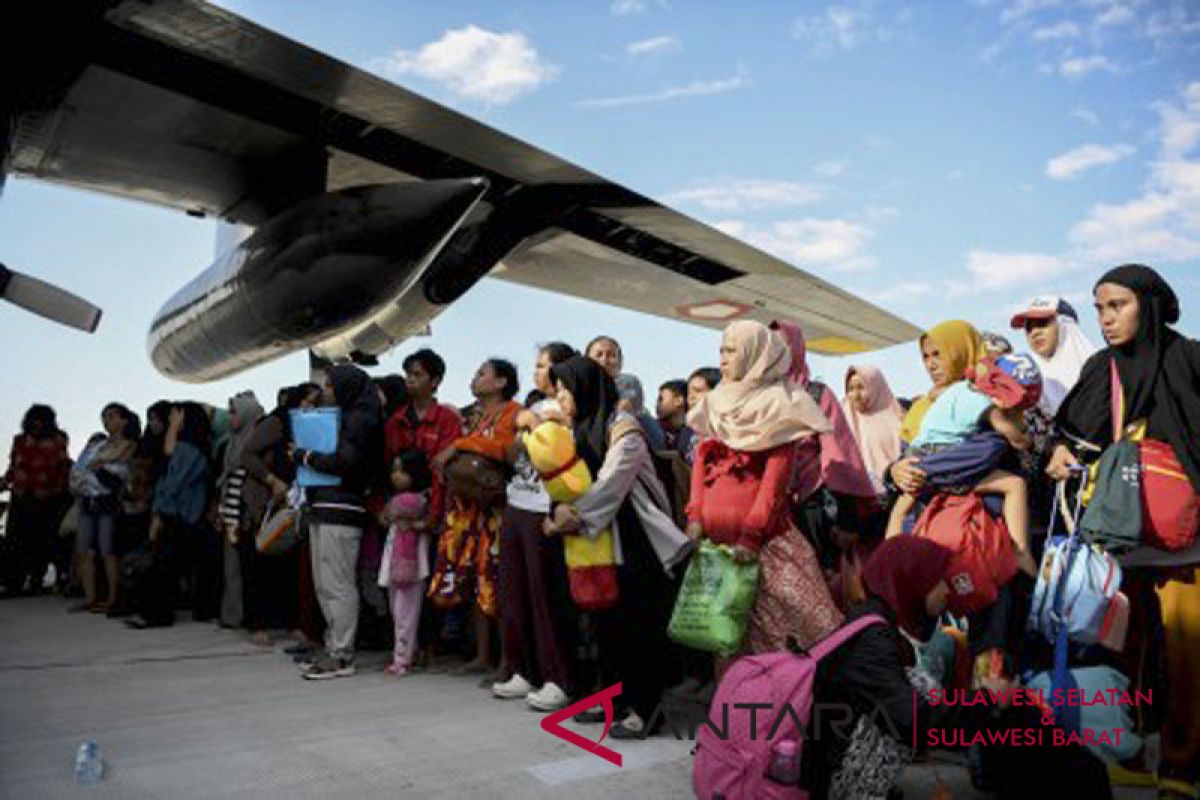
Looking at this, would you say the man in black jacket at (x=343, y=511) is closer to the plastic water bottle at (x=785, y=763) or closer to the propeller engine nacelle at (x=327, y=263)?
the propeller engine nacelle at (x=327, y=263)

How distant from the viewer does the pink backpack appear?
7.68 ft

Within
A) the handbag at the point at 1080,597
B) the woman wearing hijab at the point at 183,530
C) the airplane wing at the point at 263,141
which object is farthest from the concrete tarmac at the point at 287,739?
the airplane wing at the point at 263,141

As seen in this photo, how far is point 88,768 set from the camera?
128 inches

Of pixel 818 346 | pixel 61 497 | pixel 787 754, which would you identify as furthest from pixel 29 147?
pixel 818 346

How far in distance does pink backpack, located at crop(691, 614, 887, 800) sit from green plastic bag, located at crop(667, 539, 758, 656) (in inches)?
20.0

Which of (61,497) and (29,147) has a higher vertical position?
(29,147)

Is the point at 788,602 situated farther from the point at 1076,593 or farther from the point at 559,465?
the point at 559,465

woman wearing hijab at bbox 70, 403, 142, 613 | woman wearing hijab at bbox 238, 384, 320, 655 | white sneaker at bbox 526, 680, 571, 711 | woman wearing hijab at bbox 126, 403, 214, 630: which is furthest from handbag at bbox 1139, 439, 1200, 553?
woman wearing hijab at bbox 70, 403, 142, 613

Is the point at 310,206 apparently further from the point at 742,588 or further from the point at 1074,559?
the point at 1074,559

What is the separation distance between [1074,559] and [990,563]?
25 cm

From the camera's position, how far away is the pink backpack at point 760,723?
234 cm

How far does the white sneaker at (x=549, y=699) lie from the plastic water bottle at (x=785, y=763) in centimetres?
195

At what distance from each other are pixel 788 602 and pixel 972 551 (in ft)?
2.16

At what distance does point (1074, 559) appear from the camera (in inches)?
112
